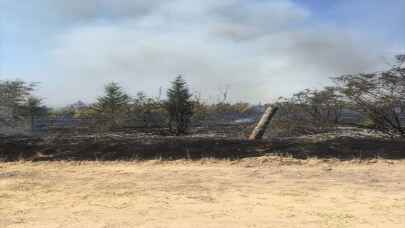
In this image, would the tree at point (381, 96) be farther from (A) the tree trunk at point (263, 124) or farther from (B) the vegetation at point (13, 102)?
(B) the vegetation at point (13, 102)

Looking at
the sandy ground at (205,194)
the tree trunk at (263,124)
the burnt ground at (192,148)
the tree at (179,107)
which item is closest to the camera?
the sandy ground at (205,194)

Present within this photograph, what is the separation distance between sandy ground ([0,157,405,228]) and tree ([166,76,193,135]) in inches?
233

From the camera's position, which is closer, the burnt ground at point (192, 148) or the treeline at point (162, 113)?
the burnt ground at point (192, 148)

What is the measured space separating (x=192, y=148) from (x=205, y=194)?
3627 millimetres

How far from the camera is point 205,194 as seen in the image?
840cm

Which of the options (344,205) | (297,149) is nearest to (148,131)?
(297,149)

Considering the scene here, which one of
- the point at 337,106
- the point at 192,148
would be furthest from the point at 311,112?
the point at 192,148

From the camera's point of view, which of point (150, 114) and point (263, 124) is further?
point (150, 114)

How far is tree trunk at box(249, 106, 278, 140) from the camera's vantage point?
1406 centimetres

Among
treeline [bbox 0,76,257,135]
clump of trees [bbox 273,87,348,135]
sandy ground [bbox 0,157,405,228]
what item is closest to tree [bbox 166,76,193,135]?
treeline [bbox 0,76,257,135]

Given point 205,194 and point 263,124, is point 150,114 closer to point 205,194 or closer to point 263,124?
point 263,124

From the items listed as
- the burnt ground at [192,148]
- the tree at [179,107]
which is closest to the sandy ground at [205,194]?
the burnt ground at [192,148]

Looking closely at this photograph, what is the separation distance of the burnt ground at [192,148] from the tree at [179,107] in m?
3.89

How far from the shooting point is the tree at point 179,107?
1702cm
